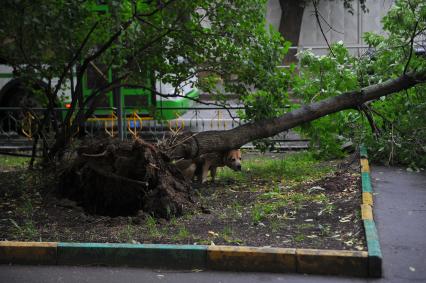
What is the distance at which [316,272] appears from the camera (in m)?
5.93

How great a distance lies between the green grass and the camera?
9.99 meters

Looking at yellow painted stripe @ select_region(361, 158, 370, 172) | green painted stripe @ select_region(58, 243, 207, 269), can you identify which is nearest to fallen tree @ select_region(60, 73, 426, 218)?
green painted stripe @ select_region(58, 243, 207, 269)

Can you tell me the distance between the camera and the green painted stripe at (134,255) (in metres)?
6.18

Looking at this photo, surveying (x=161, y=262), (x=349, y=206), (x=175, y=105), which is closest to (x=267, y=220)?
(x=349, y=206)

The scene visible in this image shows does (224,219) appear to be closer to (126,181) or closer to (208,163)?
(126,181)

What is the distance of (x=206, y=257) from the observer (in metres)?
6.15

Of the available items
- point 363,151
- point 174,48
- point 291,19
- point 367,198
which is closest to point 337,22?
point 291,19

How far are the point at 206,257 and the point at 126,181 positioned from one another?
2.00 metres

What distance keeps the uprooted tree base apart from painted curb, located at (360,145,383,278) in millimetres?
2077

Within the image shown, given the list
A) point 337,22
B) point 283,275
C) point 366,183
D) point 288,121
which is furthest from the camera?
point 337,22

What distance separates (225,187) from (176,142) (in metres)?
1.02

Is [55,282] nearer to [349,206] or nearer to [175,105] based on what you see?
[349,206]

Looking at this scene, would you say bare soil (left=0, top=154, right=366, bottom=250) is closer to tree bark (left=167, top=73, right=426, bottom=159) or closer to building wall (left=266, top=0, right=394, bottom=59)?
tree bark (left=167, top=73, right=426, bottom=159)

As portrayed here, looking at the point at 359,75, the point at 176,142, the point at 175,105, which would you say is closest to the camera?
the point at 176,142
